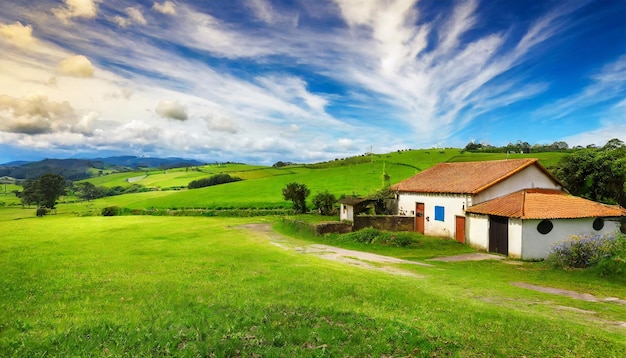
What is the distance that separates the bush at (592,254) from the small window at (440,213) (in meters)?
11.8

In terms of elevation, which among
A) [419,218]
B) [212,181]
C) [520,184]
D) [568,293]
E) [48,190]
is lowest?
[568,293]

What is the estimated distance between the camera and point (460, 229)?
32094 millimetres

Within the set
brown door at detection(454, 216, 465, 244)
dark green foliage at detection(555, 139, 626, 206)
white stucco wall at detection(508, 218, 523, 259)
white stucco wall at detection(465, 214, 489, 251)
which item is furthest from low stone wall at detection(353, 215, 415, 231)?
dark green foliage at detection(555, 139, 626, 206)

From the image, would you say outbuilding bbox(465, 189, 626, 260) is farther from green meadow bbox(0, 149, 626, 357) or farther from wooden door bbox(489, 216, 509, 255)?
green meadow bbox(0, 149, 626, 357)

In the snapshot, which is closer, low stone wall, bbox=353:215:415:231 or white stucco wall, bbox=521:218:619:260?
white stucco wall, bbox=521:218:619:260

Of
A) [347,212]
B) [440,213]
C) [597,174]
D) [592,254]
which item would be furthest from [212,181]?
[592,254]

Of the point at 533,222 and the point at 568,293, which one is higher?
the point at 533,222

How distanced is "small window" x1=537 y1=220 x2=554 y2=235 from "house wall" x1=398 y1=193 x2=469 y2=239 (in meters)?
6.38

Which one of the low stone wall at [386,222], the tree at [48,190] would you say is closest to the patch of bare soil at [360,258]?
the low stone wall at [386,222]

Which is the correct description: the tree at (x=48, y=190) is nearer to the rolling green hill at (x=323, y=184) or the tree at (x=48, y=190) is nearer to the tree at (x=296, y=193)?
the rolling green hill at (x=323, y=184)

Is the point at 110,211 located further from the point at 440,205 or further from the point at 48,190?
the point at 440,205

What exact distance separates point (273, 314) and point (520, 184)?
30.2 metres

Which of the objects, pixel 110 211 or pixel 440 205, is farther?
pixel 110 211

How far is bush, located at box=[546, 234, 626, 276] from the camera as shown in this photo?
1924 cm
